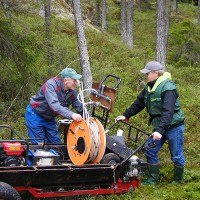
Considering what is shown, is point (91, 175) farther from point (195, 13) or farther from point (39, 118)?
point (195, 13)

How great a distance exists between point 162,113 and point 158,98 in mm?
316

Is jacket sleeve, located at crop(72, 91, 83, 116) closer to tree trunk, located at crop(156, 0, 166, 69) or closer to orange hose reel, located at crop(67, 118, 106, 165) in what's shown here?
orange hose reel, located at crop(67, 118, 106, 165)

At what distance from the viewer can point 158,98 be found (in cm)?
696

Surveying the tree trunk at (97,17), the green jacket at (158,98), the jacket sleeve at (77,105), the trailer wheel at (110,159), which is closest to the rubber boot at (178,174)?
the green jacket at (158,98)

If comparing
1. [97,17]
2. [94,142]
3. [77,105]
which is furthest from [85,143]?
[97,17]

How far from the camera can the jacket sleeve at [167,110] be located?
6695 mm

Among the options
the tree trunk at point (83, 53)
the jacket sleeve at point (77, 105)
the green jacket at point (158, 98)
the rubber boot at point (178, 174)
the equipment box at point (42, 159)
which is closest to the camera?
the equipment box at point (42, 159)

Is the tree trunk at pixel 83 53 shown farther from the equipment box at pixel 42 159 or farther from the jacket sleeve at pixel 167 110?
the equipment box at pixel 42 159

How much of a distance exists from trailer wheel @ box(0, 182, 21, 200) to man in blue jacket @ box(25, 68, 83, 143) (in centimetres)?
168

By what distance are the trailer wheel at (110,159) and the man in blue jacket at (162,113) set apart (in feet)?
2.33

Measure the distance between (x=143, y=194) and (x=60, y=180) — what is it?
5.31 ft

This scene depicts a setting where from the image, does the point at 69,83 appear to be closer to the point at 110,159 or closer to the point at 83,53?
the point at 110,159

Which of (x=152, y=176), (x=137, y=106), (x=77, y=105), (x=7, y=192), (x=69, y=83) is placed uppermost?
(x=69, y=83)

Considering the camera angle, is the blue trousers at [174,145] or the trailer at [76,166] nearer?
the trailer at [76,166]
